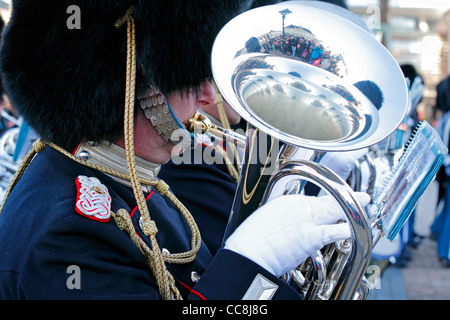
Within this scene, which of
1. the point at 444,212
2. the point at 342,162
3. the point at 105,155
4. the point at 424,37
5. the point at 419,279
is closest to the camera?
the point at 105,155

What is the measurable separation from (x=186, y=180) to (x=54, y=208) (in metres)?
0.93

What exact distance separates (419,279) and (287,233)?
3970 mm

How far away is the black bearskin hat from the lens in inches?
47.6

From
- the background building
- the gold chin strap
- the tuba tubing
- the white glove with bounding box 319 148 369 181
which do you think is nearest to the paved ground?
the white glove with bounding box 319 148 369 181

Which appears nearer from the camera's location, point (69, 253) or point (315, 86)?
point (69, 253)

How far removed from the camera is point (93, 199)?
120 centimetres

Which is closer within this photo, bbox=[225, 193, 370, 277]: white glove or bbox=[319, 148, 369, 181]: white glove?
bbox=[225, 193, 370, 277]: white glove

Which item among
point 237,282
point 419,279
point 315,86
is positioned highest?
point 315,86

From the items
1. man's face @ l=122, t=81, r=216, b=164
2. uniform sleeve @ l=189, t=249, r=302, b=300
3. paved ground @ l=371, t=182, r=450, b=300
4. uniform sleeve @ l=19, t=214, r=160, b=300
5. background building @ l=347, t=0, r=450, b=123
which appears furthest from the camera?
background building @ l=347, t=0, r=450, b=123

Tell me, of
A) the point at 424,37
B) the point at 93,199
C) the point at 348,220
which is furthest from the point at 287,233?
the point at 424,37

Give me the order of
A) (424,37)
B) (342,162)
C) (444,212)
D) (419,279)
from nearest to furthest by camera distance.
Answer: (342,162)
(419,279)
(444,212)
(424,37)

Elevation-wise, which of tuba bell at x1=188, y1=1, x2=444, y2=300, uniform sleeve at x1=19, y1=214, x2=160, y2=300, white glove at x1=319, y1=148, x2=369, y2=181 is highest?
tuba bell at x1=188, y1=1, x2=444, y2=300

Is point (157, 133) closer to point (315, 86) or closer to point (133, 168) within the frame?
point (133, 168)

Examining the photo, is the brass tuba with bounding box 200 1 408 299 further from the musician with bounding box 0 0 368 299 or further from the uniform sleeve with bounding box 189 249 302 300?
the uniform sleeve with bounding box 189 249 302 300
